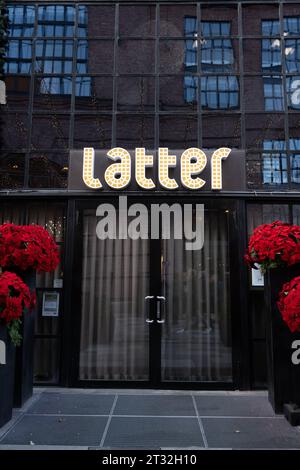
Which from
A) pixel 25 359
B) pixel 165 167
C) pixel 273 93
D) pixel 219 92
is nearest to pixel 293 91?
pixel 273 93

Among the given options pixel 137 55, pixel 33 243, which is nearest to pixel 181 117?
pixel 137 55

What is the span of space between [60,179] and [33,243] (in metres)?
1.85

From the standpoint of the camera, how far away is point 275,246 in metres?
5.10

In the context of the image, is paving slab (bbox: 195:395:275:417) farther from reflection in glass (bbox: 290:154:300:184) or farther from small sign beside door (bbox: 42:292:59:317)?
reflection in glass (bbox: 290:154:300:184)

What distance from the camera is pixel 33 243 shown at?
5.24 meters

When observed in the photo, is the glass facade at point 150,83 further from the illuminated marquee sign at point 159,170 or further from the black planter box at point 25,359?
the black planter box at point 25,359

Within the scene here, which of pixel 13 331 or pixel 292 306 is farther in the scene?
pixel 13 331

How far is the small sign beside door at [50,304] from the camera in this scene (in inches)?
256

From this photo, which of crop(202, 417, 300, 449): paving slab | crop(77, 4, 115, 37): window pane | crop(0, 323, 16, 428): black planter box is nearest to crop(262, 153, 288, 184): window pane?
crop(77, 4, 115, 37): window pane

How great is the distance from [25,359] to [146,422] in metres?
1.90

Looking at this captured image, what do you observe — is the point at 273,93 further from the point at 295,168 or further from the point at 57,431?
the point at 57,431

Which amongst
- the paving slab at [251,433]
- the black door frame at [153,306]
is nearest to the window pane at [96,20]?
the black door frame at [153,306]
